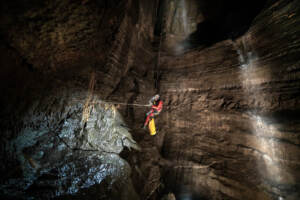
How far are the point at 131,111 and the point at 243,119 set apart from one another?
212 inches

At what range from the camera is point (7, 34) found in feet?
11.0

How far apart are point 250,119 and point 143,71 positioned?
21.1 feet

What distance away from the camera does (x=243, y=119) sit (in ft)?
17.0

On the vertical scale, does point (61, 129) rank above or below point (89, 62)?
below

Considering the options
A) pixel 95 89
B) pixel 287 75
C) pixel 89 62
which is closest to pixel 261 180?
pixel 287 75

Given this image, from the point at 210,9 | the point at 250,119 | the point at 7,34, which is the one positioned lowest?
the point at 250,119

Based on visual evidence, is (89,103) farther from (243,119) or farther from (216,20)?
(216,20)

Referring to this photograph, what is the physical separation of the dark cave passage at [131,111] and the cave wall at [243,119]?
36 millimetres

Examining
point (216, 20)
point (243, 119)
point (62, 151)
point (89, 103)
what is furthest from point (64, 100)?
point (216, 20)

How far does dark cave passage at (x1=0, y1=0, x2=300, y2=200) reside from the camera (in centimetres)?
370

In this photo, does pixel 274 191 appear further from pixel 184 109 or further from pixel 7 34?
pixel 7 34

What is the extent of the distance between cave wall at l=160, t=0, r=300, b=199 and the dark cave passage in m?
0.04

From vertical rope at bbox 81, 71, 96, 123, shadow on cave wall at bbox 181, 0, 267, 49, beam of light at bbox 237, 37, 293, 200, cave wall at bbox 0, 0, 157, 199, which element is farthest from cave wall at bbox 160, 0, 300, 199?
vertical rope at bbox 81, 71, 96, 123

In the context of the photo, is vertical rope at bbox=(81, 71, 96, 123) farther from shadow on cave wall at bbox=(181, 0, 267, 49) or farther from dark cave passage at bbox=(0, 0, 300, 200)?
shadow on cave wall at bbox=(181, 0, 267, 49)
